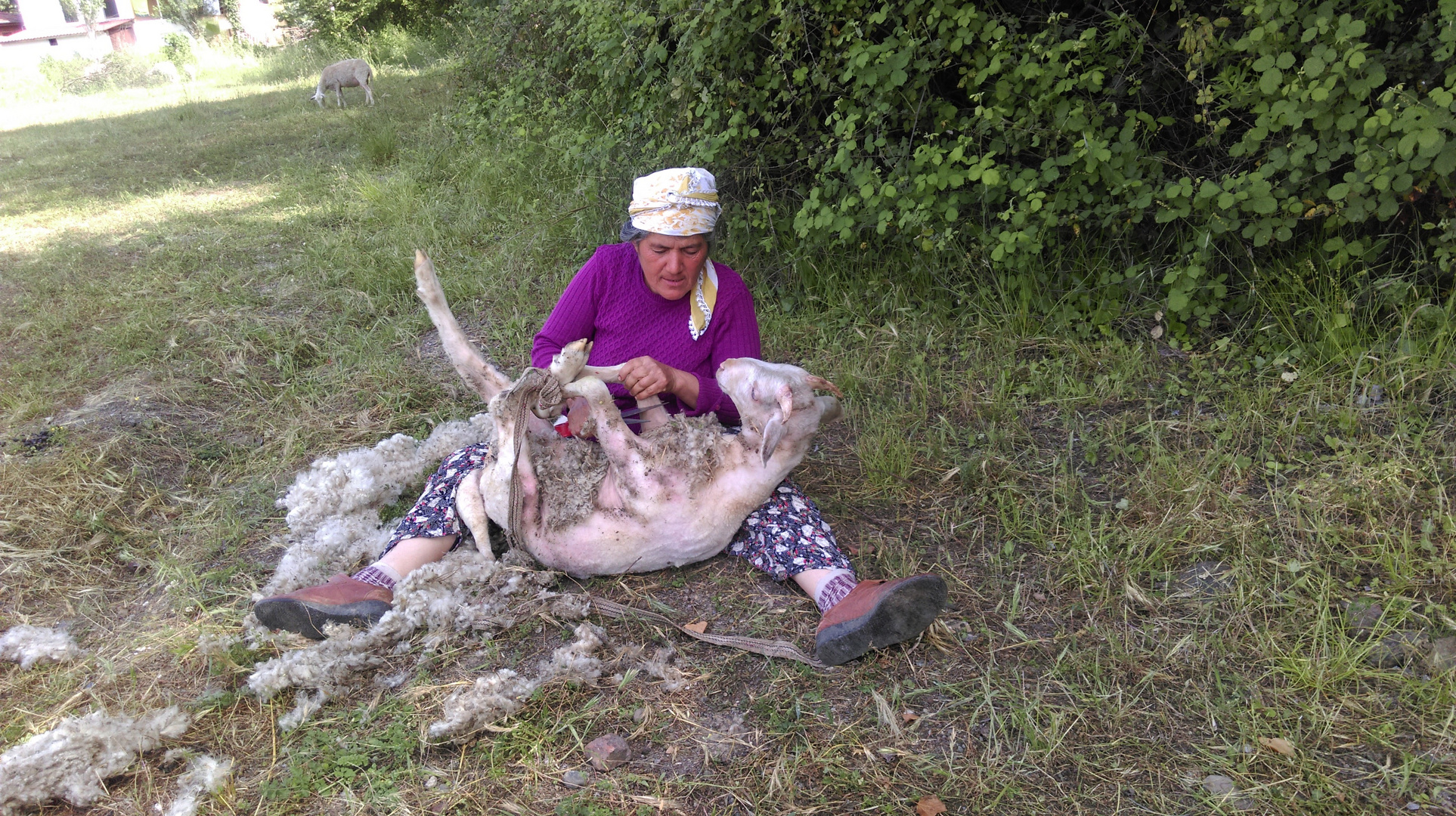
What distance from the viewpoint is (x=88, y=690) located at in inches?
77.9

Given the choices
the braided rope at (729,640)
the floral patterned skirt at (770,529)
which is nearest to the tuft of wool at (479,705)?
the braided rope at (729,640)

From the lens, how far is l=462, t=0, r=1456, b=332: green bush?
2.29 metres

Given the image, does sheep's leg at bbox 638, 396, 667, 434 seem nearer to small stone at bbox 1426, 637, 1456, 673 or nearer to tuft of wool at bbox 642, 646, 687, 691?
tuft of wool at bbox 642, 646, 687, 691

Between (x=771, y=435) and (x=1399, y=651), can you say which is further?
(x=771, y=435)

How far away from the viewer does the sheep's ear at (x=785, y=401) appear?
6.89ft

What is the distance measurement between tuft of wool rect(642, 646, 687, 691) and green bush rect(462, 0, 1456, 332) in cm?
166

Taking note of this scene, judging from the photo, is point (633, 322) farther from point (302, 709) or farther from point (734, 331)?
point (302, 709)

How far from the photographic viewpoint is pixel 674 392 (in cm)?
231

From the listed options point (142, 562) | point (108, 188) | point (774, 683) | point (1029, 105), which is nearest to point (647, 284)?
point (774, 683)

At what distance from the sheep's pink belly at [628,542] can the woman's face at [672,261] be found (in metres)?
0.62

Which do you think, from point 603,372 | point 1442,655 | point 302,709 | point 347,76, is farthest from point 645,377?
point 347,76

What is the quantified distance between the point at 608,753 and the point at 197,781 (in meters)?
0.83

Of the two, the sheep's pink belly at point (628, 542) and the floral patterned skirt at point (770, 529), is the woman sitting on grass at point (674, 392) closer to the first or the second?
the floral patterned skirt at point (770, 529)

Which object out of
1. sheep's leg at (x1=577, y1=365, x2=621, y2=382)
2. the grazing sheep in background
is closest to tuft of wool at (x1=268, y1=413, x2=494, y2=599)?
sheep's leg at (x1=577, y1=365, x2=621, y2=382)
